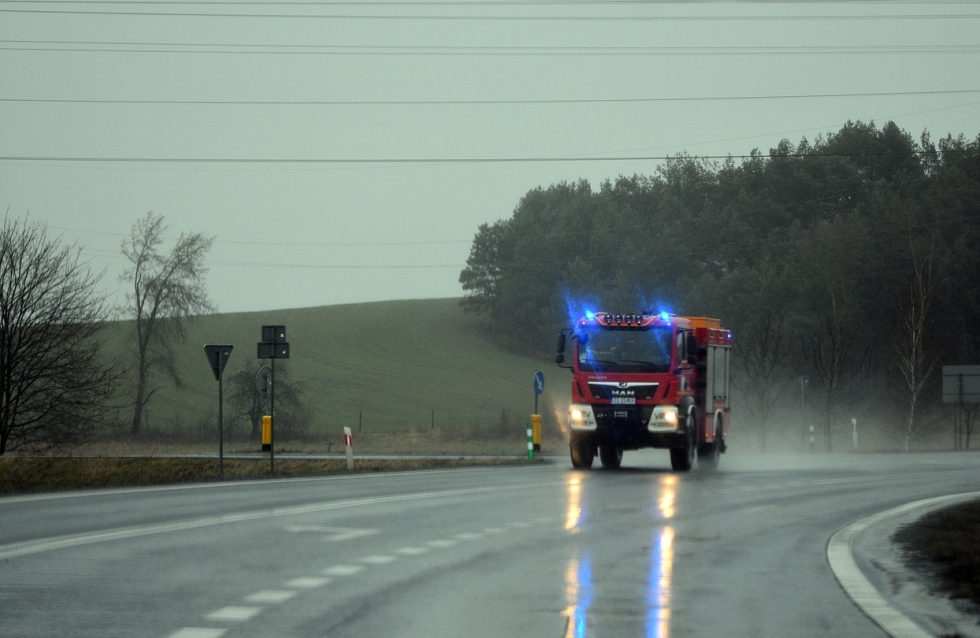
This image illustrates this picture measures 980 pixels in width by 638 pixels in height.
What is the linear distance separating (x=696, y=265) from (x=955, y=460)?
61.8 metres

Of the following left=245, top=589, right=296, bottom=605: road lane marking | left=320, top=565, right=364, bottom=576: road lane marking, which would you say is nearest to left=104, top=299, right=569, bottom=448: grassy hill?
left=320, top=565, right=364, bottom=576: road lane marking

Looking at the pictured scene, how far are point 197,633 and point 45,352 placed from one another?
32.5 m

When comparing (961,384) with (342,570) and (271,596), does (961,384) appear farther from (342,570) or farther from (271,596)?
(271,596)

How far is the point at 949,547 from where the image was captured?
42.2ft

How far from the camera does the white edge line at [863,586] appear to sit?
820 cm

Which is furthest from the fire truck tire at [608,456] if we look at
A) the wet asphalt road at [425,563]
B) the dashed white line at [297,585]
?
Result: the dashed white line at [297,585]

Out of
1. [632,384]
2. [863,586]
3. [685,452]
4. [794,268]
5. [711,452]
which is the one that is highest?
[794,268]

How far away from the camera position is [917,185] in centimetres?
9419

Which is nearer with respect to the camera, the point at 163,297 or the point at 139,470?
the point at 139,470

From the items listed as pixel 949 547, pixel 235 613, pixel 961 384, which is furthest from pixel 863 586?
pixel 961 384

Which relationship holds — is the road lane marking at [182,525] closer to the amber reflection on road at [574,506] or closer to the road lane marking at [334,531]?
the road lane marking at [334,531]

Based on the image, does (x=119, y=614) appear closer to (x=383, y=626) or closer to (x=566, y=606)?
(x=383, y=626)

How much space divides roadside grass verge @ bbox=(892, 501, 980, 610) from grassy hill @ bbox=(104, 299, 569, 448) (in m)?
40.1

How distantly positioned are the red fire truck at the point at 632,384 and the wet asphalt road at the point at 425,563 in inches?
257
